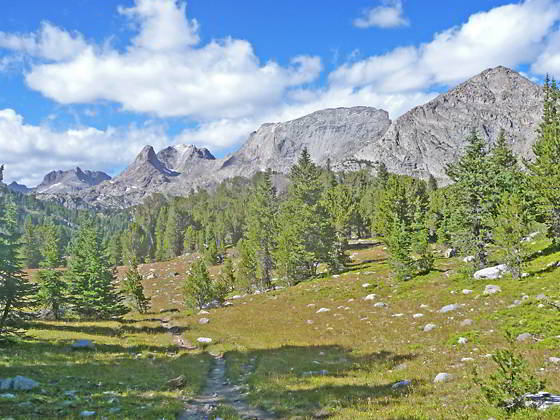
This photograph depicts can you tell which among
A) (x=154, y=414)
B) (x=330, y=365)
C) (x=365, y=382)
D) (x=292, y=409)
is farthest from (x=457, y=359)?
(x=154, y=414)

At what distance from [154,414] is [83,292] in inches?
1171

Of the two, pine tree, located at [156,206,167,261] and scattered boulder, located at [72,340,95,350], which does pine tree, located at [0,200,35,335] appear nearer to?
scattered boulder, located at [72,340,95,350]

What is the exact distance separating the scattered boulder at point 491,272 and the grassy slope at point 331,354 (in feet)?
5.13

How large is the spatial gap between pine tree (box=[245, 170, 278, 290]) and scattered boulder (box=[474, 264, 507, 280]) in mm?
32804

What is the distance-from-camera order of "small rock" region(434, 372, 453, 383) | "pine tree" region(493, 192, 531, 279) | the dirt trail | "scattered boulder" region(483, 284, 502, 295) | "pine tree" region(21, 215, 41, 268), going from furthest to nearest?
"pine tree" region(21, 215, 41, 268) < "pine tree" region(493, 192, 531, 279) < "scattered boulder" region(483, 284, 502, 295) < "small rock" region(434, 372, 453, 383) < the dirt trail

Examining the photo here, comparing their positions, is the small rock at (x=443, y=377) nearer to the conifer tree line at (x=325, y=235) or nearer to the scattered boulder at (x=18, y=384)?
the scattered boulder at (x=18, y=384)

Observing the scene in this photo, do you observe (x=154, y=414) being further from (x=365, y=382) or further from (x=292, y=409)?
(x=365, y=382)

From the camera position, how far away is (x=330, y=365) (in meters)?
18.5

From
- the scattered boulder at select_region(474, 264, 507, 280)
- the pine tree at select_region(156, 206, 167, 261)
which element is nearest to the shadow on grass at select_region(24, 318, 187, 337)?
the scattered boulder at select_region(474, 264, 507, 280)

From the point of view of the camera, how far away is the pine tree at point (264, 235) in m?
62.4

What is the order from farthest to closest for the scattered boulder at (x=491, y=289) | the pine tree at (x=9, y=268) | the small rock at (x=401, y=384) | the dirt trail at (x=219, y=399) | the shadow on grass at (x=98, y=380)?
the scattered boulder at (x=491, y=289)
the pine tree at (x=9, y=268)
the small rock at (x=401, y=384)
the dirt trail at (x=219, y=399)
the shadow on grass at (x=98, y=380)

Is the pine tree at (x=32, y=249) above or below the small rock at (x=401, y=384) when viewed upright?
above

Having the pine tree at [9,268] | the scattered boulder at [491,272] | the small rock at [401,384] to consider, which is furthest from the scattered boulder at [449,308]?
the pine tree at [9,268]

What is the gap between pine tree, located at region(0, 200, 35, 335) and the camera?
21.0 meters
